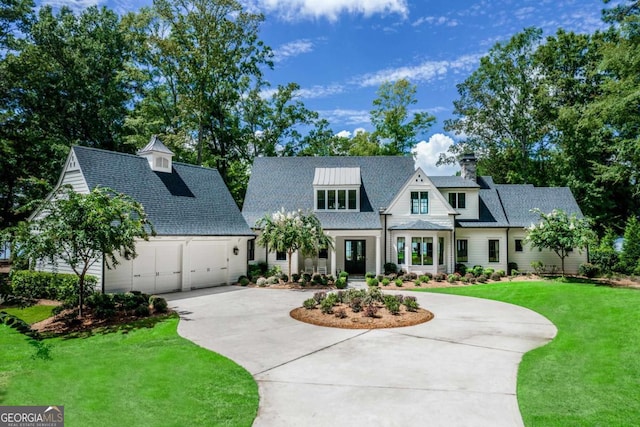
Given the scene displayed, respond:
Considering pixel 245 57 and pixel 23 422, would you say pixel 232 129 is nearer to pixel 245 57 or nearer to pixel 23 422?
pixel 245 57

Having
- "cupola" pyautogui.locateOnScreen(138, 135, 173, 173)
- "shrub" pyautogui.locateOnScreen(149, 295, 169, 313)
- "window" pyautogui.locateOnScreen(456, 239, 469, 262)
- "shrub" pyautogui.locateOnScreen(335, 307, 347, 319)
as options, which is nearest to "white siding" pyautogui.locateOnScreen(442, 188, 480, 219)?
"window" pyautogui.locateOnScreen(456, 239, 469, 262)

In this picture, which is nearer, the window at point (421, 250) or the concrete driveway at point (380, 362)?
the concrete driveway at point (380, 362)

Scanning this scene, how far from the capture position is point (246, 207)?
84.6 ft

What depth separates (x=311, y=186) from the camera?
26.5 metres

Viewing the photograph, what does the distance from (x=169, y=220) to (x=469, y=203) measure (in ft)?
63.6

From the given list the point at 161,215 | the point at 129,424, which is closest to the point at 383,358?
the point at 129,424

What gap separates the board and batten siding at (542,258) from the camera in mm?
25734

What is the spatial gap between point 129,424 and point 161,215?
13.9 m

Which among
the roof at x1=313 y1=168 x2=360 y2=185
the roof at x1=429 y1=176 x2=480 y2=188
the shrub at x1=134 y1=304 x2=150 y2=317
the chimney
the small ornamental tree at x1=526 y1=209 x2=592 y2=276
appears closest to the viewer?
the shrub at x1=134 y1=304 x2=150 y2=317

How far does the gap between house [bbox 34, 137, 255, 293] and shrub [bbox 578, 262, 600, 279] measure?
21.0 meters

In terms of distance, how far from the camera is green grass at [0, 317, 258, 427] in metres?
5.49

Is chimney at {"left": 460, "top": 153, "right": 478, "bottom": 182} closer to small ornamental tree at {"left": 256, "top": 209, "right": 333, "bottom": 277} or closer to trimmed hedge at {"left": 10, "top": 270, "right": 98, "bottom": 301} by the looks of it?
small ornamental tree at {"left": 256, "top": 209, "right": 333, "bottom": 277}

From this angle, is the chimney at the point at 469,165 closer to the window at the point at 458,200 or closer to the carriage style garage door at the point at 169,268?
the window at the point at 458,200

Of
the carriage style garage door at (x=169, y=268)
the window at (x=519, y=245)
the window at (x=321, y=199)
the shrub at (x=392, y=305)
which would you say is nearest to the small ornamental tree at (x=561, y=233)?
the window at (x=519, y=245)
